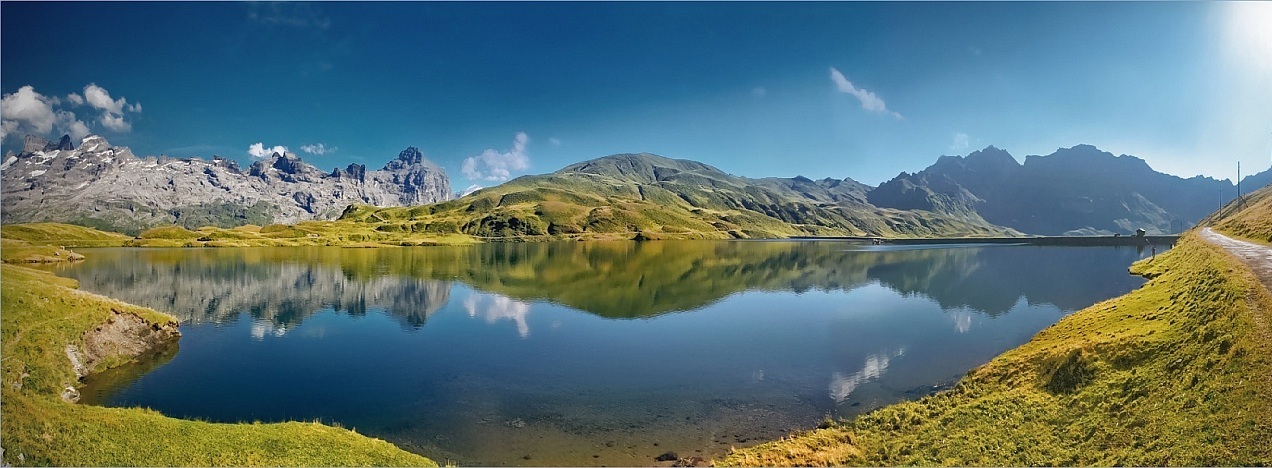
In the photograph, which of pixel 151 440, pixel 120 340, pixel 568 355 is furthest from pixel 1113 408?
pixel 120 340

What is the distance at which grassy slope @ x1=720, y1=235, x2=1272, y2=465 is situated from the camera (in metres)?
18.8

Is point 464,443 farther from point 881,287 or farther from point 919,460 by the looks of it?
point 881,287

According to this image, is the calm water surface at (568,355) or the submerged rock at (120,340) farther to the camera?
the submerged rock at (120,340)

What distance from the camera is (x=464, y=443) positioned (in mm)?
30141

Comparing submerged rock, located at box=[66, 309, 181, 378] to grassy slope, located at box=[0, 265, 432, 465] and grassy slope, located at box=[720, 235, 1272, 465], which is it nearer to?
grassy slope, located at box=[0, 265, 432, 465]

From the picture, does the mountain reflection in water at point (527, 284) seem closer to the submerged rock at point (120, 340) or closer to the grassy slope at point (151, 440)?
the submerged rock at point (120, 340)

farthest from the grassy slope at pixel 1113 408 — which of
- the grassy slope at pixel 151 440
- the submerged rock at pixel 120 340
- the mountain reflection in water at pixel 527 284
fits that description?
the submerged rock at pixel 120 340

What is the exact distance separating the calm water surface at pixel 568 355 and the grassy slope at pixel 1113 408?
567 centimetres

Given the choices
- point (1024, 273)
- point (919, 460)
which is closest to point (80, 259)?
point (919, 460)

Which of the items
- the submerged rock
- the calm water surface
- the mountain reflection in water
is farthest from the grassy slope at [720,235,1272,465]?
the submerged rock

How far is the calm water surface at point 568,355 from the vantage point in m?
33.1

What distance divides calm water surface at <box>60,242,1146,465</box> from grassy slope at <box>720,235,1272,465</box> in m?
5.67

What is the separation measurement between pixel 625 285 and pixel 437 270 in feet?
206

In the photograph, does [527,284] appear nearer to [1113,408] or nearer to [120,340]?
[120,340]
